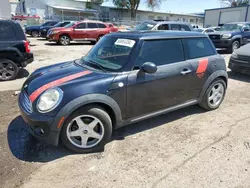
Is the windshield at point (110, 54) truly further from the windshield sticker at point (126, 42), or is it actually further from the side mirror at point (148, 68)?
the side mirror at point (148, 68)

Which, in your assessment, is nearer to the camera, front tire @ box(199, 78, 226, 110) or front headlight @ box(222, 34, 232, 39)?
front tire @ box(199, 78, 226, 110)

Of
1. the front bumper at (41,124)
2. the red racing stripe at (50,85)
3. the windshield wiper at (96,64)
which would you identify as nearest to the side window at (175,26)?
the windshield wiper at (96,64)

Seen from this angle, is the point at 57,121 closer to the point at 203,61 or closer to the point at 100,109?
the point at 100,109

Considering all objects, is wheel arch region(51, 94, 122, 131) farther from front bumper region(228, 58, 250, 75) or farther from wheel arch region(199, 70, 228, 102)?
front bumper region(228, 58, 250, 75)

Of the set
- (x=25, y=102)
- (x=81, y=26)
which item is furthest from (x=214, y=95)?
(x=81, y=26)

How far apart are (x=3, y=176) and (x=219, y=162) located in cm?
268

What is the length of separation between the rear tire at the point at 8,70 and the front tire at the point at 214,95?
5.48m

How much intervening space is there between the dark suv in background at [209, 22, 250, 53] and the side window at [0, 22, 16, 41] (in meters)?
10.4

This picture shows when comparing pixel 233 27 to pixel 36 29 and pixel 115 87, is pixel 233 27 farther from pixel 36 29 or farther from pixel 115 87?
pixel 36 29

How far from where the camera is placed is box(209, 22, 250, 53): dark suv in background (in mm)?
12281

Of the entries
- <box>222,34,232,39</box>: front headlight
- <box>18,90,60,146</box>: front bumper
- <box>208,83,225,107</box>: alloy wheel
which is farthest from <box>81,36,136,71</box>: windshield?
<box>222,34,232,39</box>: front headlight

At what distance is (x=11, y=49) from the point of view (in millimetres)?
6430

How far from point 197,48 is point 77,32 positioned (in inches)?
526

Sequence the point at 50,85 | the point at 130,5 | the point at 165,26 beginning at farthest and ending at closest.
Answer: the point at 130,5
the point at 165,26
the point at 50,85
